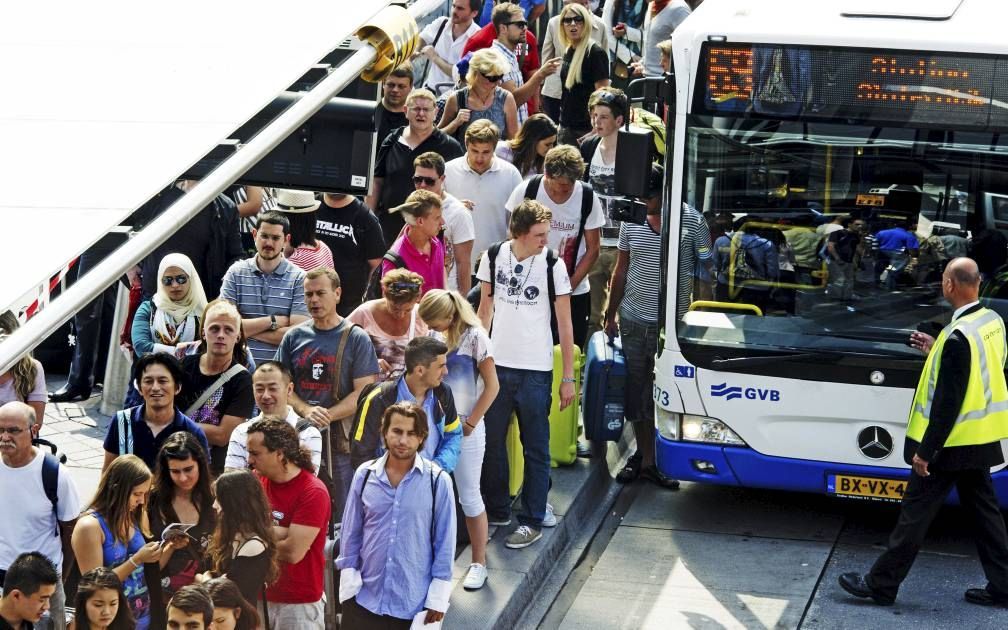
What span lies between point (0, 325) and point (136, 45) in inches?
91.6

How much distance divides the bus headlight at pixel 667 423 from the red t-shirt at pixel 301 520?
10.1 ft

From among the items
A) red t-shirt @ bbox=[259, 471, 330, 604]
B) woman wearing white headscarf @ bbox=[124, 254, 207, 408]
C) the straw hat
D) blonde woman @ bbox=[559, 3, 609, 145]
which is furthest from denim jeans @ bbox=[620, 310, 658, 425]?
blonde woman @ bbox=[559, 3, 609, 145]

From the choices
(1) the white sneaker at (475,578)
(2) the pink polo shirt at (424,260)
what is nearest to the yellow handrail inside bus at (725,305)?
(2) the pink polo shirt at (424,260)

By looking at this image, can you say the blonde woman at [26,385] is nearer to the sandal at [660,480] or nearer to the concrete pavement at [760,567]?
the concrete pavement at [760,567]

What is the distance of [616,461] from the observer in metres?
12.0

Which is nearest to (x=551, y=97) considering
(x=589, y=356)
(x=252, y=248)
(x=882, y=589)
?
(x=252, y=248)

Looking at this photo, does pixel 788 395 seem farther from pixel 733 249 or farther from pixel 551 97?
pixel 551 97

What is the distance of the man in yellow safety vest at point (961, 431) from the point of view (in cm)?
889

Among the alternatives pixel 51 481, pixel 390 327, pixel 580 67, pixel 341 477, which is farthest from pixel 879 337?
pixel 580 67

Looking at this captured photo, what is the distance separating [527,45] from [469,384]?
7.02 meters

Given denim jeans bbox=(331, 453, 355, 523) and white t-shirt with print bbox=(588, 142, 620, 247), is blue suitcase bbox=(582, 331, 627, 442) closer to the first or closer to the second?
white t-shirt with print bbox=(588, 142, 620, 247)

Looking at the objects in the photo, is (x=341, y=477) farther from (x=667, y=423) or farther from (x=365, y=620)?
(x=667, y=423)

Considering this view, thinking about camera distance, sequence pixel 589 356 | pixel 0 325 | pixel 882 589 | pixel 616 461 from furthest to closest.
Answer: pixel 616 461
pixel 589 356
pixel 882 589
pixel 0 325

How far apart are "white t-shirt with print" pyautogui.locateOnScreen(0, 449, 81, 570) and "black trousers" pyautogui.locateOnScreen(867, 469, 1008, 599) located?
4351mm
